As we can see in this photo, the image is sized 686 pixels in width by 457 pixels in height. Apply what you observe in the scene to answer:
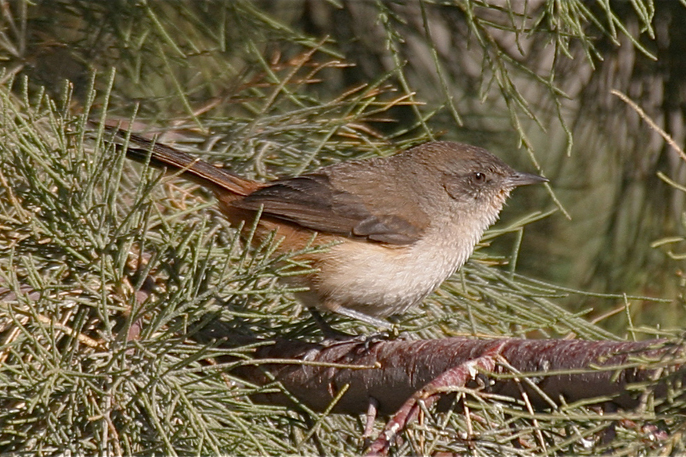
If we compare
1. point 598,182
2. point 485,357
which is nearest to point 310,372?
point 485,357

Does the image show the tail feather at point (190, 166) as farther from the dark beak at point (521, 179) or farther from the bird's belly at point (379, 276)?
the dark beak at point (521, 179)

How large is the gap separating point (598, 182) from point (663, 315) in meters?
0.88

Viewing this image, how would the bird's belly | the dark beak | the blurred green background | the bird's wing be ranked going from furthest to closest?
the dark beak → the blurred green background → the bird's wing → the bird's belly

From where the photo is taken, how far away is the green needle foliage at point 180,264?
2.34 meters

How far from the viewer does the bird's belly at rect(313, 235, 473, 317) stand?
11.2 ft

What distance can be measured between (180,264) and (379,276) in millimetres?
1062

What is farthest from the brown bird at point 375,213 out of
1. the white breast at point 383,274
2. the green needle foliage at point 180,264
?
the green needle foliage at point 180,264

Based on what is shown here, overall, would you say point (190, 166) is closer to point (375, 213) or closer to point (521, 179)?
point (375, 213)

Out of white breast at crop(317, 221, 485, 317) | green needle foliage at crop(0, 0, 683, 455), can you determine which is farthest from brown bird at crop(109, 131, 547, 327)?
green needle foliage at crop(0, 0, 683, 455)

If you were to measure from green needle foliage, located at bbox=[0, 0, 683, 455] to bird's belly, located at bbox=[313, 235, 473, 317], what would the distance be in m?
0.12

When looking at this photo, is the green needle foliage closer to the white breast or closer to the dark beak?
the white breast

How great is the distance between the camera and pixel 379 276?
3502mm

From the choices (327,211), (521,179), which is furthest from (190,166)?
(521,179)

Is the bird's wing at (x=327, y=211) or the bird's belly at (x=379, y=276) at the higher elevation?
the bird's wing at (x=327, y=211)
